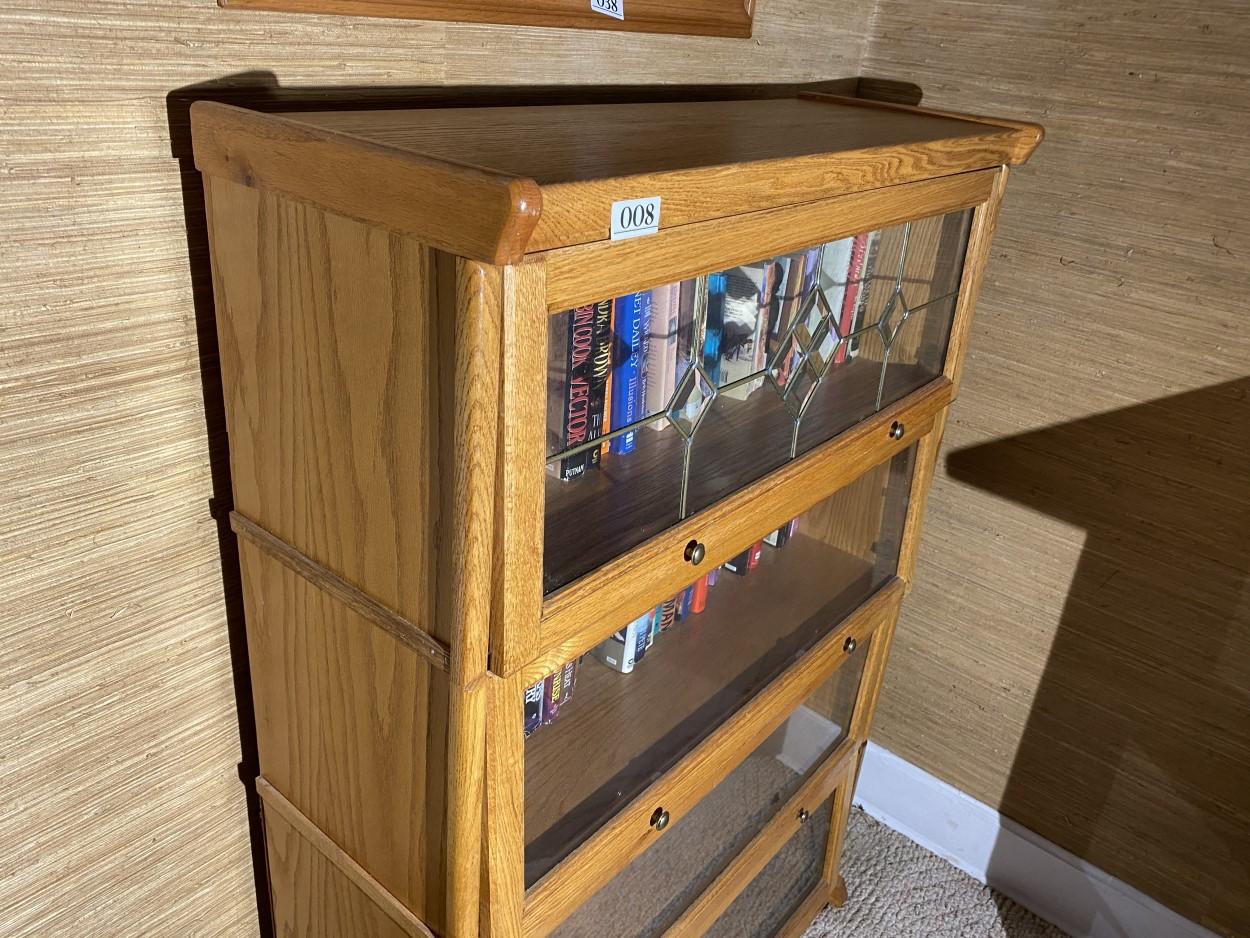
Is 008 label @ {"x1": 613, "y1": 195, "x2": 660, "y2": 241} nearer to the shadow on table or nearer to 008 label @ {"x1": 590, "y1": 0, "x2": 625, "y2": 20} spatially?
008 label @ {"x1": 590, "y1": 0, "x2": 625, "y2": 20}

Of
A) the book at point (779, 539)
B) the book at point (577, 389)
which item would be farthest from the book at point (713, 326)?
the book at point (779, 539)

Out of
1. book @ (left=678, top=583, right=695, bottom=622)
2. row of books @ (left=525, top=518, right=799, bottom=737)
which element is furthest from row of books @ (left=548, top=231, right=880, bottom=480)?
book @ (left=678, top=583, right=695, bottom=622)

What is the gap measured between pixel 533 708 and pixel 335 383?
0.38m

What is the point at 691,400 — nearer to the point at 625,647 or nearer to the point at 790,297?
the point at 790,297

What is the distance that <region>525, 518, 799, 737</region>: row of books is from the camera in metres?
0.91

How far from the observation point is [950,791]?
Result: 1.68m

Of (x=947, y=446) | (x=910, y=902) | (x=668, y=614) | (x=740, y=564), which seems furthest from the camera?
(x=910, y=902)

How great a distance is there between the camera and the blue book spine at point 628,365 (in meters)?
0.74

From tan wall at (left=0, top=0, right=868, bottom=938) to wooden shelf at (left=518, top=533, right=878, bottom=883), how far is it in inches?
14.3

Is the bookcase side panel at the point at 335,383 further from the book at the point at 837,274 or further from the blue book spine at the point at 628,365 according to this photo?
the book at the point at 837,274

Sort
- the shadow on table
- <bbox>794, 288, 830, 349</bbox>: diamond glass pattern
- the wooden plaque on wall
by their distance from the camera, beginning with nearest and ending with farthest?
the wooden plaque on wall
<bbox>794, 288, 830, 349</bbox>: diamond glass pattern
the shadow on table

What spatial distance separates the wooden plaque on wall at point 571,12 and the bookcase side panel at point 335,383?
0.68 feet

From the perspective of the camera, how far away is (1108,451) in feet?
4.44

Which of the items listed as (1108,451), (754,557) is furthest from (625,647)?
(1108,451)
